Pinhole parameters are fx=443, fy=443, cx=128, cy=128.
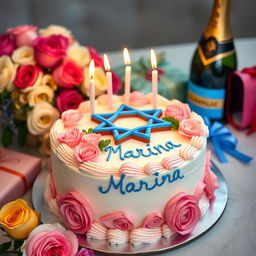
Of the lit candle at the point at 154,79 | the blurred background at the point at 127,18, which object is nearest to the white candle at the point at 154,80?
the lit candle at the point at 154,79

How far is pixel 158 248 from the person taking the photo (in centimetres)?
128

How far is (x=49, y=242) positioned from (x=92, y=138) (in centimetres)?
33

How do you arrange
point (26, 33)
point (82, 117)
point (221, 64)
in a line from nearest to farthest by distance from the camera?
point (82, 117) < point (26, 33) < point (221, 64)

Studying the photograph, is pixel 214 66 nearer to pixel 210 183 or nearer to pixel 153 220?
pixel 210 183

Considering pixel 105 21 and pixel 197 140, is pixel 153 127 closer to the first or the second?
pixel 197 140

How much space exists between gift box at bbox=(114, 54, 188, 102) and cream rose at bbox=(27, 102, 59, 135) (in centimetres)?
44

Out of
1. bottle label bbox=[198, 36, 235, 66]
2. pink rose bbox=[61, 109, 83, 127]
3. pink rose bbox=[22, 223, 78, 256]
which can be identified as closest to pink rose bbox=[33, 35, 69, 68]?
pink rose bbox=[61, 109, 83, 127]

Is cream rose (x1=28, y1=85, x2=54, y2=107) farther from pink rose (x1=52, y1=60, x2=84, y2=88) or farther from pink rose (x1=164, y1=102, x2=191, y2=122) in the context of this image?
pink rose (x1=164, y1=102, x2=191, y2=122)

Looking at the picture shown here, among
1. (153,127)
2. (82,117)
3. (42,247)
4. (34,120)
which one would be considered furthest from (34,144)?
(42,247)

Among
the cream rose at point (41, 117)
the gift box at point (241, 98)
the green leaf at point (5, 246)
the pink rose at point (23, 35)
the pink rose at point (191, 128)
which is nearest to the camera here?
the green leaf at point (5, 246)

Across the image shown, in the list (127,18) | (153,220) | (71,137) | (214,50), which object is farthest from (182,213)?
(127,18)

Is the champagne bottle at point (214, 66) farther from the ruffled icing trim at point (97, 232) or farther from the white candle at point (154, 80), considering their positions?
the ruffled icing trim at point (97, 232)

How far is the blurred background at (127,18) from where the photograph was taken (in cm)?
310

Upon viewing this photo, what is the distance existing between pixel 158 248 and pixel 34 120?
652 mm
